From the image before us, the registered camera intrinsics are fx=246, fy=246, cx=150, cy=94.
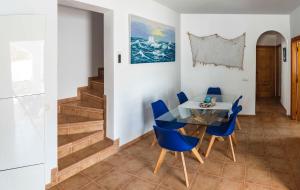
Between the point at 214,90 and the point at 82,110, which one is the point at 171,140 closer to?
the point at 82,110

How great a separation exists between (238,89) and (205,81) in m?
0.84

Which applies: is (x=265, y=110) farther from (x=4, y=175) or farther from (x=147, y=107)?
(x=4, y=175)

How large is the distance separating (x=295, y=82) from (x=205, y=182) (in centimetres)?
422

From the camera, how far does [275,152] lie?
12.5 ft

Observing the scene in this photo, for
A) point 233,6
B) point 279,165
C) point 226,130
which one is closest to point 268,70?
point 233,6

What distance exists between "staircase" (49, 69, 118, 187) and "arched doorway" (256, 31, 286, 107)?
6664 millimetres

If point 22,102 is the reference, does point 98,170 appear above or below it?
below

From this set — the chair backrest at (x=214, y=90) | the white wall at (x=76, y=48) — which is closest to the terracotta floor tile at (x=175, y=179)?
the white wall at (x=76, y=48)

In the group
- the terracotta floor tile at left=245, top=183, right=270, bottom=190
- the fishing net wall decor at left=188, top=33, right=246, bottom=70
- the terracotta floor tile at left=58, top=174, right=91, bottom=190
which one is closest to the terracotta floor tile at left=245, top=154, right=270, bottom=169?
the terracotta floor tile at left=245, top=183, right=270, bottom=190

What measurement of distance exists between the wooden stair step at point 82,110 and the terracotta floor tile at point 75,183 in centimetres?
117

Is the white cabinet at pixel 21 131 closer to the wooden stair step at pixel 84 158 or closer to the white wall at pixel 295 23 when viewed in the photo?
the wooden stair step at pixel 84 158

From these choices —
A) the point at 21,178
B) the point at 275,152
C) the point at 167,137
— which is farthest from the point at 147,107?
the point at 21,178

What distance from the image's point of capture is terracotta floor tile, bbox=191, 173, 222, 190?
277cm

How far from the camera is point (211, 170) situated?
319 cm
